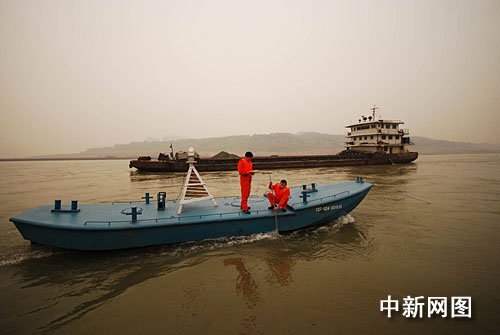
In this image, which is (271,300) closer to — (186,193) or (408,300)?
(408,300)

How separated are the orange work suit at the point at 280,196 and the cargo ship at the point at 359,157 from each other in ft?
83.8

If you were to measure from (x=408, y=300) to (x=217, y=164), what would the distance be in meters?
29.1

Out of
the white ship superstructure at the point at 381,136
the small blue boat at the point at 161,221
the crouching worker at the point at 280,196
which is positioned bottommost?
the small blue boat at the point at 161,221

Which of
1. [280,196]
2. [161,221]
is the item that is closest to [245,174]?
[280,196]

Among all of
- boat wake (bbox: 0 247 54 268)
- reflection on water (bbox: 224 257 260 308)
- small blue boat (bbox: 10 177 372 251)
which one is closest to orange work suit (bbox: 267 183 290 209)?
small blue boat (bbox: 10 177 372 251)

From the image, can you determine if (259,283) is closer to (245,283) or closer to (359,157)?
(245,283)

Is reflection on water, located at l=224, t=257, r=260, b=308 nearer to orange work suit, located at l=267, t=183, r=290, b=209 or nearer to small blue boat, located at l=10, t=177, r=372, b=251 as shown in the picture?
small blue boat, located at l=10, t=177, r=372, b=251

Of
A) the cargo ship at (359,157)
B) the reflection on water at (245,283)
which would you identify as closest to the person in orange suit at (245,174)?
the reflection on water at (245,283)

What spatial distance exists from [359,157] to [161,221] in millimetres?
35117

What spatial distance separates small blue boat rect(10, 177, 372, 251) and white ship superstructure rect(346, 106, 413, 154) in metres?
32.6

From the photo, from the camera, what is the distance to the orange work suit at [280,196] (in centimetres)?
655

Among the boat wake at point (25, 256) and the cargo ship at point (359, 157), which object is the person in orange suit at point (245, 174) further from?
the cargo ship at point (359, 157)

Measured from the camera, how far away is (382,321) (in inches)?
142

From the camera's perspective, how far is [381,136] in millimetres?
36500
